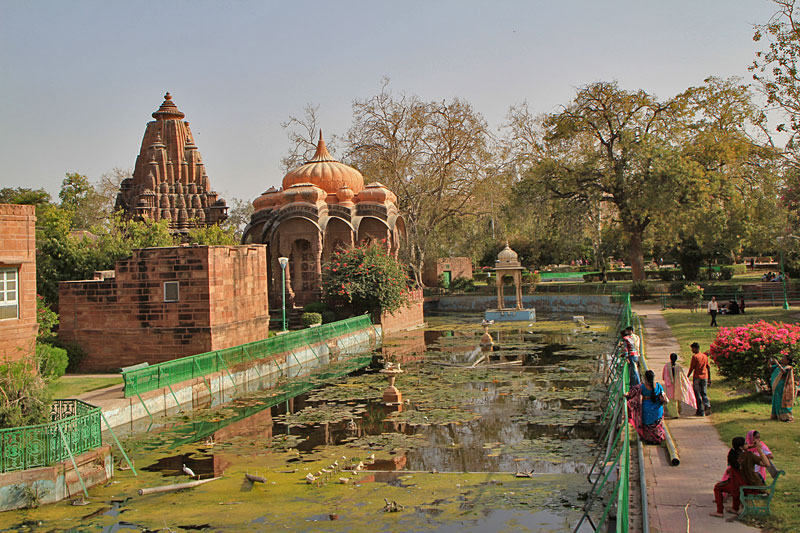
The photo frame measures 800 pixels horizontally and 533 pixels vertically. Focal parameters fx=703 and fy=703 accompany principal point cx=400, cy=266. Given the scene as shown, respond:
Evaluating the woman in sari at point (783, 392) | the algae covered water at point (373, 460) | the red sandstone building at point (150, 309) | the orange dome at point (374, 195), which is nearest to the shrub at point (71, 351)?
the red sandstone building at point (150, 309)

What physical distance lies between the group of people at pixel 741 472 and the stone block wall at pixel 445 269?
46701mm

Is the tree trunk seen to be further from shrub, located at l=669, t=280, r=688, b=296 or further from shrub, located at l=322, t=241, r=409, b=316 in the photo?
shrub, located at l=322, t=241, r=409, b=316

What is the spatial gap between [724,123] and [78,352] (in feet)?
121

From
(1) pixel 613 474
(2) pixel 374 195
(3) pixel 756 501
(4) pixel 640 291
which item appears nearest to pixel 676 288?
(4) pixel 640 291

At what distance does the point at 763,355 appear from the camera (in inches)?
504

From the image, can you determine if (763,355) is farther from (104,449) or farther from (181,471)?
(104,449)

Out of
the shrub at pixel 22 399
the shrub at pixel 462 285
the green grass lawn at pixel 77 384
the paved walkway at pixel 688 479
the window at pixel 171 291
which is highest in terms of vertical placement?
the window at pixel 171 291

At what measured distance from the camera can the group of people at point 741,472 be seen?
25.1 feet

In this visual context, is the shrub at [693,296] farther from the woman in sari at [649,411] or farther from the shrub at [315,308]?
the woman in sari at [649,411]

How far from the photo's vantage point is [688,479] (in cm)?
885

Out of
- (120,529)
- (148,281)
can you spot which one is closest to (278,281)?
(148,281)

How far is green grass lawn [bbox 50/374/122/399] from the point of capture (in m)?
15.5

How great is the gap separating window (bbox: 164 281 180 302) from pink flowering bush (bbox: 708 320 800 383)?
45.1 feet

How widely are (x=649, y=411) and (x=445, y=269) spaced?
4621 cm
